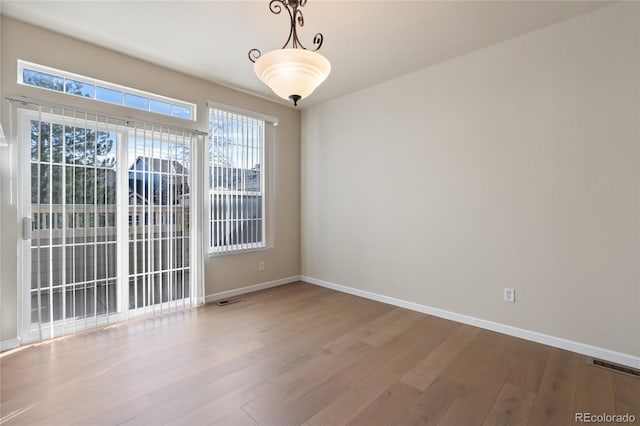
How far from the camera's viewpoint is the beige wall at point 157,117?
254cm

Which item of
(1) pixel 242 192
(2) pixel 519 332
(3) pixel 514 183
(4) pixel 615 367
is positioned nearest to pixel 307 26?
(1) pixel 242 192

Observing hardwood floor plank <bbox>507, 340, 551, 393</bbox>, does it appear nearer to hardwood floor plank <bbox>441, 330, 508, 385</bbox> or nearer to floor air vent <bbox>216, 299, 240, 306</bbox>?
hardwood floor plank <bbox>441, 330, 508, 385</bbox>

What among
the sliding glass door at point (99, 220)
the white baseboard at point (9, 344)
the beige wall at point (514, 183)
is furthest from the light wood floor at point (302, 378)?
the beige wall at point (514, 183)

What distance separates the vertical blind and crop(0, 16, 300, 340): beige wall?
0.11 m

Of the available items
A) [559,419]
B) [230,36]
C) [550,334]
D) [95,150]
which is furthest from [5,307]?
[550,334]

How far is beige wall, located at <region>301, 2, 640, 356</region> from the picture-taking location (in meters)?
2.38

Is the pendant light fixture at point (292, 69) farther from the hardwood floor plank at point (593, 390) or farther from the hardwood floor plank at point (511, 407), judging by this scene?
the hardwood floor plank at point (593, 390)

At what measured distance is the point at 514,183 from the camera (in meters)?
2.86

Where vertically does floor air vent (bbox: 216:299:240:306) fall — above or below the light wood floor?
above

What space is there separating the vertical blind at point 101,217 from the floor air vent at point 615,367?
3911mm

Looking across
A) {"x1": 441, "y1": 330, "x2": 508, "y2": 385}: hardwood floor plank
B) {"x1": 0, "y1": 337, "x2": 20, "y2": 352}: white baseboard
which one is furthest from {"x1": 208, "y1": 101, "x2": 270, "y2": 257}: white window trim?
{"x1": 441, "y1": 330, "x2": 508, "y2": 385}: hardwood floor plank

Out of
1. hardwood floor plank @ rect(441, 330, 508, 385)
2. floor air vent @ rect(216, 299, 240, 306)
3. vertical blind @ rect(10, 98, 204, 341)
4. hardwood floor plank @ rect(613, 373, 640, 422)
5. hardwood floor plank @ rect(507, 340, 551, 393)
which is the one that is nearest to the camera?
hardwood floor plank @ rect(613, 373, 640, 422)

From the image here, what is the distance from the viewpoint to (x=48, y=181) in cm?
266

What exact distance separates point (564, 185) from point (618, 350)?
1.36 meters
